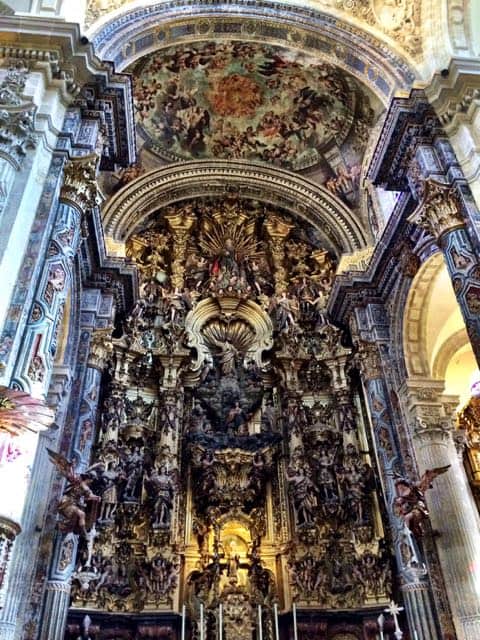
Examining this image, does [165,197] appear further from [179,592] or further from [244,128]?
[179,592]

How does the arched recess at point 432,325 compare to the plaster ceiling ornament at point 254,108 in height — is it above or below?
below

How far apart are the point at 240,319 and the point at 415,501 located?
656 centimetres

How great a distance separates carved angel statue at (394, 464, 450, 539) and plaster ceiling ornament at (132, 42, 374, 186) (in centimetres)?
742

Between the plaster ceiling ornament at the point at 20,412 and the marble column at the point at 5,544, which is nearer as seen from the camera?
the marble column at the point at 5,544

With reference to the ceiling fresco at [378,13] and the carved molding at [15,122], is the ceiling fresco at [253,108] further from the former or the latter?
the carved molding at [15,122]

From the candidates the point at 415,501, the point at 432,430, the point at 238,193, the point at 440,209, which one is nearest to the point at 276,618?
the point at 415,501

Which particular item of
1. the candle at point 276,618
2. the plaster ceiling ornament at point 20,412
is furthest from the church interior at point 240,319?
the candle at point 276,618

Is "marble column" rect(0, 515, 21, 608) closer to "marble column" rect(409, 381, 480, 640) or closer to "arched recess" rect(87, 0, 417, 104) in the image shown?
"marble column" rect(409, 381, 480, 640)

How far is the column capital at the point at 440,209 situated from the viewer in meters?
8.30

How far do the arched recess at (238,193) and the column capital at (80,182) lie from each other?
16.7 ft

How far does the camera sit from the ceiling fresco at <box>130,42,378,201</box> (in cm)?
1282

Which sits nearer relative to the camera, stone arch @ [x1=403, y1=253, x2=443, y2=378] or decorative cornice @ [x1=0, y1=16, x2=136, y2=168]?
decorative cornice @ [x1=0, y1=16, x2=136, y2=168]

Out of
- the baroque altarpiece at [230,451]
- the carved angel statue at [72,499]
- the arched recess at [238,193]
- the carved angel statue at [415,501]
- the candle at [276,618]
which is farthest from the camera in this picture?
the arched recess at [238,193]

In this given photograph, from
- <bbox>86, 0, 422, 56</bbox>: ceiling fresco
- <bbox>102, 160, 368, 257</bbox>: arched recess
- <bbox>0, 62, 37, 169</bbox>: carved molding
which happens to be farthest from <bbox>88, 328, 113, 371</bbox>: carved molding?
<bbox>86, 0, 422, 56</bbox>: ceiling fresco
